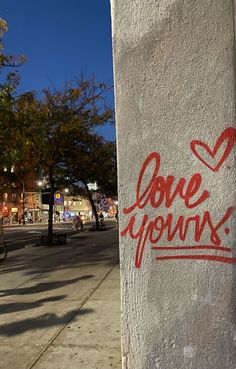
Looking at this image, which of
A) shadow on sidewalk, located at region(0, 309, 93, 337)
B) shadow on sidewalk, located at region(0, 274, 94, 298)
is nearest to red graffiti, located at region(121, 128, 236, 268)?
shadow on sidewalk, located at region(0, 309, 93, 337)

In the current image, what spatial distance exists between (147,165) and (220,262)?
0.72 meters

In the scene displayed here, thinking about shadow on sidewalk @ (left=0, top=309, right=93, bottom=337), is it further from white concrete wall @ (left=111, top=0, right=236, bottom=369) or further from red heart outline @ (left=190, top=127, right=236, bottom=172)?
red heart outline @ (left=190, top=127, right=236, bottom=172)

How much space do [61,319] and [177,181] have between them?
13.1 ft

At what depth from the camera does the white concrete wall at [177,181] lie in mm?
2764

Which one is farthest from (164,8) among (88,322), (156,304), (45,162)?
(45,162)

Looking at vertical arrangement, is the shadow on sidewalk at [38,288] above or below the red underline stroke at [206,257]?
below

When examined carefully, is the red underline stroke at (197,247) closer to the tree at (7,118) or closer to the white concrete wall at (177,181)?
the white concrete wall at (177,181)

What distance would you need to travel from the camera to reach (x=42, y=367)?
4.55 metres

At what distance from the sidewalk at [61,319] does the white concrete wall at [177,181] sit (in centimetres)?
192

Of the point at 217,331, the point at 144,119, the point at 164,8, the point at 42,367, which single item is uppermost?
the point at 164,8

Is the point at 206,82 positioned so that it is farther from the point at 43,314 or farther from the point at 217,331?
the point at 43,314

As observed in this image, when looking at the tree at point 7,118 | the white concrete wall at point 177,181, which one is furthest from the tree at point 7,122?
the white concrete wall at point 177,181

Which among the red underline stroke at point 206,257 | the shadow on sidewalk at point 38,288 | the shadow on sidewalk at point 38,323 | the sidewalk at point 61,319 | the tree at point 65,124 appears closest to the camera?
the red underline stroke at point 206,257

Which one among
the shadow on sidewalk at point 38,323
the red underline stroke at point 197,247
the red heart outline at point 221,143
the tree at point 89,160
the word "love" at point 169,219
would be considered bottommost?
the shadow on sidewalk at point 38,323
